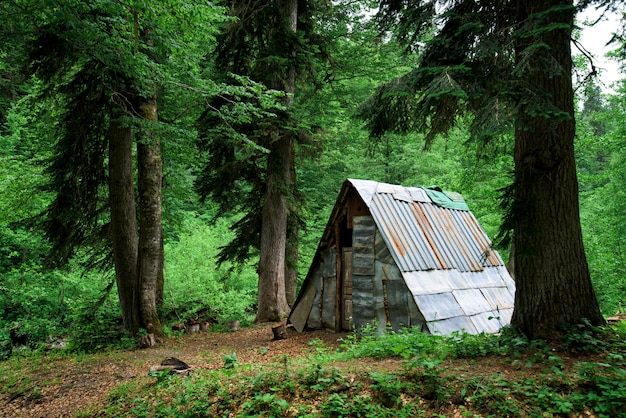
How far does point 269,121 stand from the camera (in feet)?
32.3

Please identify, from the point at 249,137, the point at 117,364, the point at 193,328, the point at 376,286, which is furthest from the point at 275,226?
the point at 117,364

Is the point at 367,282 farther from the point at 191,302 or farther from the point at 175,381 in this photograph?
the point at 191,302

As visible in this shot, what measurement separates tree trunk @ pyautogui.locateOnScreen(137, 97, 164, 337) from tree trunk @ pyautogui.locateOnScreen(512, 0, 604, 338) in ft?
22.3

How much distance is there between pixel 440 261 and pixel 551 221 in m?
4.30

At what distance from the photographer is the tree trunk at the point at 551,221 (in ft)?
16.2

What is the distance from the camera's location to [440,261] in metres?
9.20

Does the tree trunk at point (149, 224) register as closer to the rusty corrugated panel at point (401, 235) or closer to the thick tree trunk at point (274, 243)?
the thick tree trunk at point (274, 243)

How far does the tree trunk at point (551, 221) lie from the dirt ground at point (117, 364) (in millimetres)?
4383

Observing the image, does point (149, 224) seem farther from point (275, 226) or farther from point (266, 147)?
point (266, 147)

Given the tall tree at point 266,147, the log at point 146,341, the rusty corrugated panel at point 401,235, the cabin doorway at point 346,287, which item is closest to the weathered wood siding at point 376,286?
the rusty corrugated panel at point 401,235

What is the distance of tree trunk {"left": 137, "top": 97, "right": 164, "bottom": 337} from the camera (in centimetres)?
857

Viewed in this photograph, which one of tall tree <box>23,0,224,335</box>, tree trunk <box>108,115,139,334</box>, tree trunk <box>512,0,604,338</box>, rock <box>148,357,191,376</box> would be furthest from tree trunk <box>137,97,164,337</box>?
tree trunk <box>512,0,604,338</box>

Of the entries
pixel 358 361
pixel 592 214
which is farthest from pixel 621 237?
pixel 358 361

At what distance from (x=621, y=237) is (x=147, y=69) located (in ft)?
52.0
